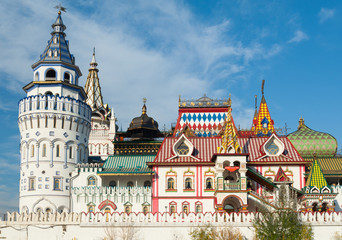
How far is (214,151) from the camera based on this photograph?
56.0m

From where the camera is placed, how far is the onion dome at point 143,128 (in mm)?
69956

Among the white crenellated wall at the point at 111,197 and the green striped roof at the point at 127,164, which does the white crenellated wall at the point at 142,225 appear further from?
the green striped roof at the point at 127,164

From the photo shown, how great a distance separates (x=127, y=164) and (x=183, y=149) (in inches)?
286

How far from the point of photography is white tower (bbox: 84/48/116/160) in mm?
81625

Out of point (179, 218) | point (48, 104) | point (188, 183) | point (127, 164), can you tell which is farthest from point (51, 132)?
point (179, 218)

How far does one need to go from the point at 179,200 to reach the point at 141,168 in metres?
6.07

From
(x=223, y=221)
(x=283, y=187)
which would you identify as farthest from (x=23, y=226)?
(x=283, y=187)

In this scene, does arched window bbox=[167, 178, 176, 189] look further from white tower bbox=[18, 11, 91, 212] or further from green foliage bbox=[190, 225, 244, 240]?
white tower bbox=[18, 11, 91, 212]

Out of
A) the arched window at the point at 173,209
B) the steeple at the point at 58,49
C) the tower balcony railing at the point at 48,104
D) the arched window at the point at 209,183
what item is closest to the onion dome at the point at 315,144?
the arched window at the point at 209,183

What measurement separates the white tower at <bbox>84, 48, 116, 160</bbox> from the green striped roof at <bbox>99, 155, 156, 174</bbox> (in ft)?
57.4

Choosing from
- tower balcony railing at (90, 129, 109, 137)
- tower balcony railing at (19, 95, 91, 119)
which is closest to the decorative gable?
tower balcony railing at (19, 95, 91, 119)

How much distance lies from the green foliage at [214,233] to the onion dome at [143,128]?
2718cm

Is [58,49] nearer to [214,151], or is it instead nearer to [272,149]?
[214,151]

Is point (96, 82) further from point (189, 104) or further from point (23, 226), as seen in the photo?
point (23, 226)
